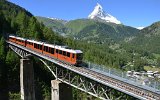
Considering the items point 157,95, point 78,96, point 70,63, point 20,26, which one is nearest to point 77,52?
point 70,63

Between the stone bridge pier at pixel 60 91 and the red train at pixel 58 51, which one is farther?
the red train at pixel 58 51

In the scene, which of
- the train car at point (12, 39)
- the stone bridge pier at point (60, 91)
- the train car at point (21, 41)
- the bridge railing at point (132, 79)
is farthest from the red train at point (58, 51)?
the train car at point (12, 39)

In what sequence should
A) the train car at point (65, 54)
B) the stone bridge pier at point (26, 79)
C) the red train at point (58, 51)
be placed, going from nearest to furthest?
the train car at point (65, 54)
the red train at point (58, 51)
the stone bridge pier at point (26, 79)

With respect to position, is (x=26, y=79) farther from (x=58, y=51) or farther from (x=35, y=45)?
(x=58, y=51)

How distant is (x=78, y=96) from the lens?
305ft

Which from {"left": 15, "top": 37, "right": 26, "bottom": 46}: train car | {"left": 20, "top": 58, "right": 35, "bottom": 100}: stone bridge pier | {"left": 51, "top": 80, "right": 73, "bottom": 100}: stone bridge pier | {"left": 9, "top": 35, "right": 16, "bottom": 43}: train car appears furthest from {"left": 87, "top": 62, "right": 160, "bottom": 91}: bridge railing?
{"left": 9, "top": 35, "right": 16, "bottom": 43}: train car

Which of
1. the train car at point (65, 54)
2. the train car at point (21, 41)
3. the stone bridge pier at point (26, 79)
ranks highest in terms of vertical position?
the train car at point (21, 41)

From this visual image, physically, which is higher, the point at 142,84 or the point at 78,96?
the point at 142,84

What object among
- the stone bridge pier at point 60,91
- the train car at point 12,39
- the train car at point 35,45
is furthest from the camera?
the train car at point 12,39

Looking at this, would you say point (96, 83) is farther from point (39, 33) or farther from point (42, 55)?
point (39, 33)

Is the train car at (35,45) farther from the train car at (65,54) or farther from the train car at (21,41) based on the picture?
the train car at (65,54)

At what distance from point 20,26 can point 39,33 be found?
39.3ft

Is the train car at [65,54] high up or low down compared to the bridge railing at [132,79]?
up

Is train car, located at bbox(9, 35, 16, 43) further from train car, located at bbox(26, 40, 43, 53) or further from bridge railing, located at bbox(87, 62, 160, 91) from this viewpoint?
bridge railing, located at bbox(87, 62, 160, 91)
